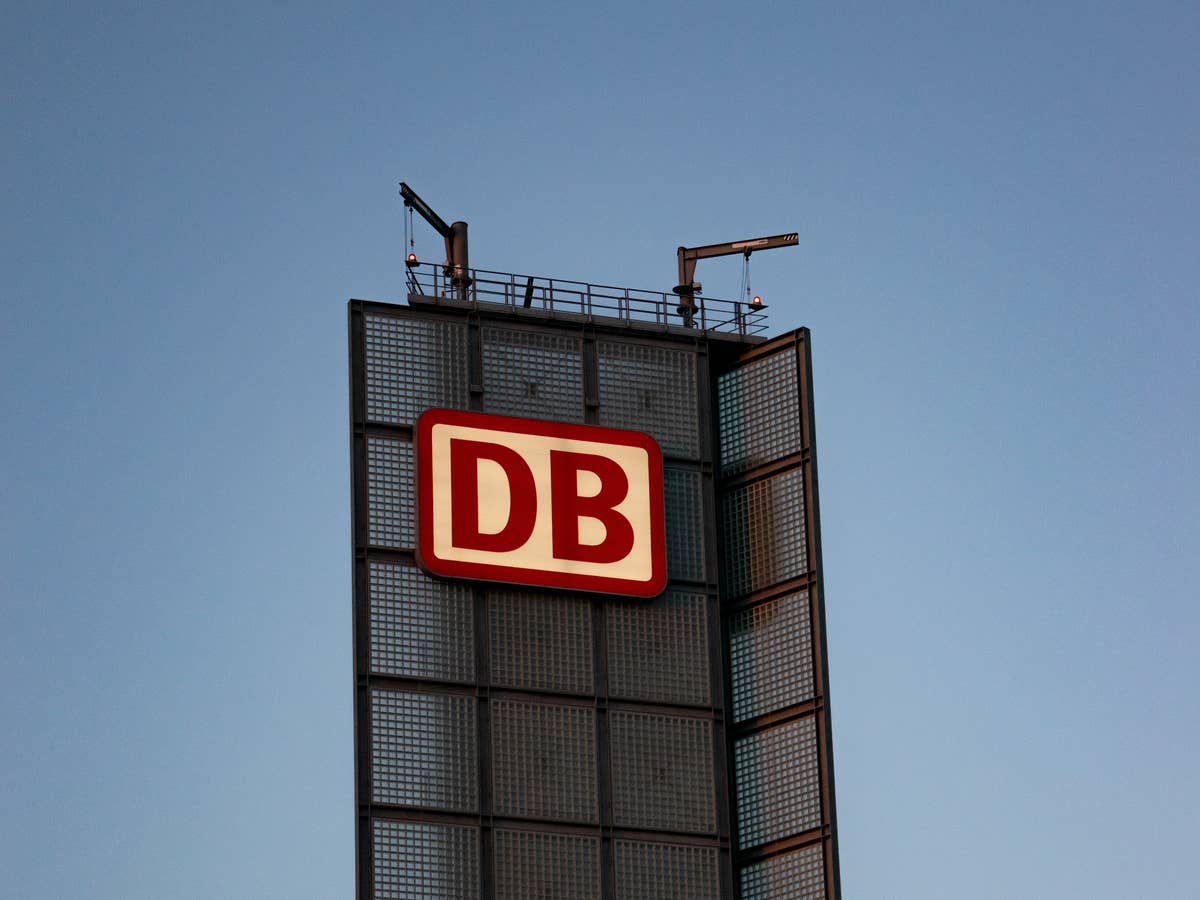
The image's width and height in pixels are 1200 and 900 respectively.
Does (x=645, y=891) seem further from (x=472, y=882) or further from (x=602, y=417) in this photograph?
(x=602, y=417)

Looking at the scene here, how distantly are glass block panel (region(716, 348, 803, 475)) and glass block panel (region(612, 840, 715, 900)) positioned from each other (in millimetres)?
9667

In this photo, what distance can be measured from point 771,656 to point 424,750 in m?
8.99

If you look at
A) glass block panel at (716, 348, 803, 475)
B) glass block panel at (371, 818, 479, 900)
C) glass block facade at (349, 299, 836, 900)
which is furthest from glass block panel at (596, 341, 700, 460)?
glass block panel at (371, 818, 479, 900)

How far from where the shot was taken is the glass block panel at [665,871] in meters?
72.1

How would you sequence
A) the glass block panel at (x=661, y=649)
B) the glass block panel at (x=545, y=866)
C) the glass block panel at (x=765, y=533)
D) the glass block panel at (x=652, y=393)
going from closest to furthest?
the glass block panel at (x=545, y=866) < the glass block panel at (x=661, y=649) < the glass block panel at (x=765, y=533) < the glass block panel at (x=652, y=393)

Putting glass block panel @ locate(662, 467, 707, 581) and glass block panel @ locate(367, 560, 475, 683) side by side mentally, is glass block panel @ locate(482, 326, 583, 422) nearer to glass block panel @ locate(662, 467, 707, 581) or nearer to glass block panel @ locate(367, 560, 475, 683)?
glass block panel @ locate(662, 467, 707, 581)

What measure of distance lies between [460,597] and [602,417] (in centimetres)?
595

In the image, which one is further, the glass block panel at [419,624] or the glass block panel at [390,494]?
the glass block panel at [390,494]

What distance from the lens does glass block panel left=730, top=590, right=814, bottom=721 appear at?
7481cm

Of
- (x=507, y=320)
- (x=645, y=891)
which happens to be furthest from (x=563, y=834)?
(x=507, y=320)

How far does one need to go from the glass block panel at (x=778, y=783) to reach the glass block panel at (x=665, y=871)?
1.53 m

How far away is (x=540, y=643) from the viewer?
73.6 metres

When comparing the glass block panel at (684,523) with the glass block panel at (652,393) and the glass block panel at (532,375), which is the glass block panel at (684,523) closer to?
the glass block panel at (652,393)

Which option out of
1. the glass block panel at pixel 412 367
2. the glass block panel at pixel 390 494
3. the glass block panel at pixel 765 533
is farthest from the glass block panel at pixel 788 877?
the glass block panel at pixel 412 367
